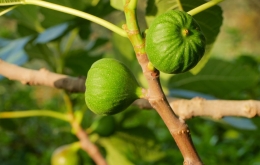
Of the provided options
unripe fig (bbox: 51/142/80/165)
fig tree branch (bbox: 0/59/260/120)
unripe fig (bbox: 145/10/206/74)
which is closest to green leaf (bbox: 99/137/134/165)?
unripe fig (bbox: 51/142/80/165)

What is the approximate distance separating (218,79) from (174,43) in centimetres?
76

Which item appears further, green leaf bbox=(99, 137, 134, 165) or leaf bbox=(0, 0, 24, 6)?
green leaf bbox=(99, 137, 134, 165)

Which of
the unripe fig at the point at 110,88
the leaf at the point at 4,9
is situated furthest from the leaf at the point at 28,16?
the unripe fig at the point at 110,88

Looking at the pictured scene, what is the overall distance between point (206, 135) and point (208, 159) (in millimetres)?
121

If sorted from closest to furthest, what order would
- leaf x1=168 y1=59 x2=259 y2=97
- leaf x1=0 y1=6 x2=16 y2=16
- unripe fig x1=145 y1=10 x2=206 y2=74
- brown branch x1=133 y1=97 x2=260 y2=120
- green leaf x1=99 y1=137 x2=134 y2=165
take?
unripe fig x1=145 y1=10 x2=206 y2=74, brown branch x1=133 y1=97 x2=260 y2=120, leaf x1=0 y1=6 x2=16 y2=16, leaf x1=168 y1=59 x2=259 y2=97, green leaf x1=99 y1=137 x2=134 y2=165

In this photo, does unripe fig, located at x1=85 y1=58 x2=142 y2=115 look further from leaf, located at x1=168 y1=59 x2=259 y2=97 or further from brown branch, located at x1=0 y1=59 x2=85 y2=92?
leaf, located at x1=168 y1=59 x2=259 y2=97

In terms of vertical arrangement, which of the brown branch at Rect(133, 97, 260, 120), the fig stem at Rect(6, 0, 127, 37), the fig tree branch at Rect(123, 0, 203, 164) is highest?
the fig stem at Rect(6, 0, 127, 37)

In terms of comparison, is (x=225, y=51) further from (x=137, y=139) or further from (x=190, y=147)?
(x=190, y=147)

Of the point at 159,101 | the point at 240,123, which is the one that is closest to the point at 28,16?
the point at 240,123

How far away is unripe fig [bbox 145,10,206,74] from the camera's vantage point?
550 mm

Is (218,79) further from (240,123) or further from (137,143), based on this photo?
(137,143)

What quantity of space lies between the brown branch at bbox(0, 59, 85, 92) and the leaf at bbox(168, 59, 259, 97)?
0.52 meters

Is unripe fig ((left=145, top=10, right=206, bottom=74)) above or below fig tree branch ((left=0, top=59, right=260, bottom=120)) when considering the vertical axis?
above

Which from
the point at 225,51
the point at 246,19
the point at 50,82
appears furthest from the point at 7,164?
the point at 246,19
